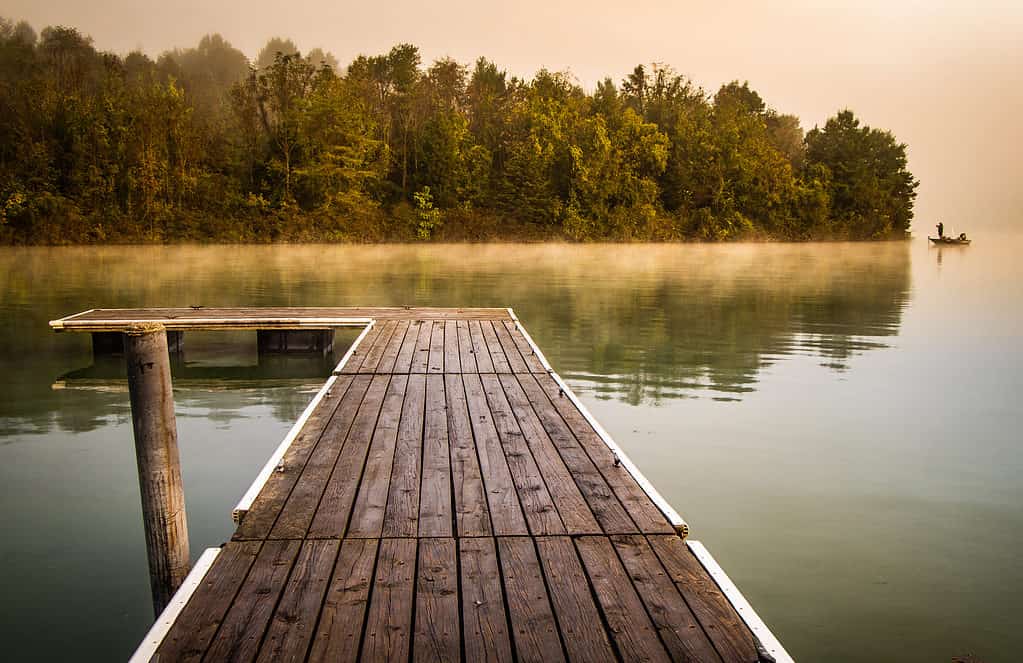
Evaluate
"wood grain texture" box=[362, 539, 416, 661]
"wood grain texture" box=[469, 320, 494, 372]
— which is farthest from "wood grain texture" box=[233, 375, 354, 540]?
"wood grain texture" box=[469, 320, 494, 372]

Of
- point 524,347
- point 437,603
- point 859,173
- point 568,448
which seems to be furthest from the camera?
point 859,173

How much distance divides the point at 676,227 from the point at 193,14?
175 ft

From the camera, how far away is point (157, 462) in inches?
154

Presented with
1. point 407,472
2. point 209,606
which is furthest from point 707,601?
point 407,472

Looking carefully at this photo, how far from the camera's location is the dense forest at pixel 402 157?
37.7 metres

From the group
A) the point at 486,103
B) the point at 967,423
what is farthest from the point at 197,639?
the point at 486,103

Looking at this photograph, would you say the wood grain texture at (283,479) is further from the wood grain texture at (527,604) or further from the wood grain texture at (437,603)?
the wood grain texture at (527,604)

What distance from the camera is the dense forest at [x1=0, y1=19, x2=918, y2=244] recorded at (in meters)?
37.7

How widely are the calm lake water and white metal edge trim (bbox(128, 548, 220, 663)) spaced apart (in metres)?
1.19

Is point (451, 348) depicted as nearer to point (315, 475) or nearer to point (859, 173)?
point (315, 475)

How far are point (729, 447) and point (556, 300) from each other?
→ 435 inches

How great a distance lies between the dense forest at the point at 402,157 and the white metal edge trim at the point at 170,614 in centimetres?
3927

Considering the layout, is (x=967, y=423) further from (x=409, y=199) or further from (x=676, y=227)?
(x=676, y=227)

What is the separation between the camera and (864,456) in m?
6.64
